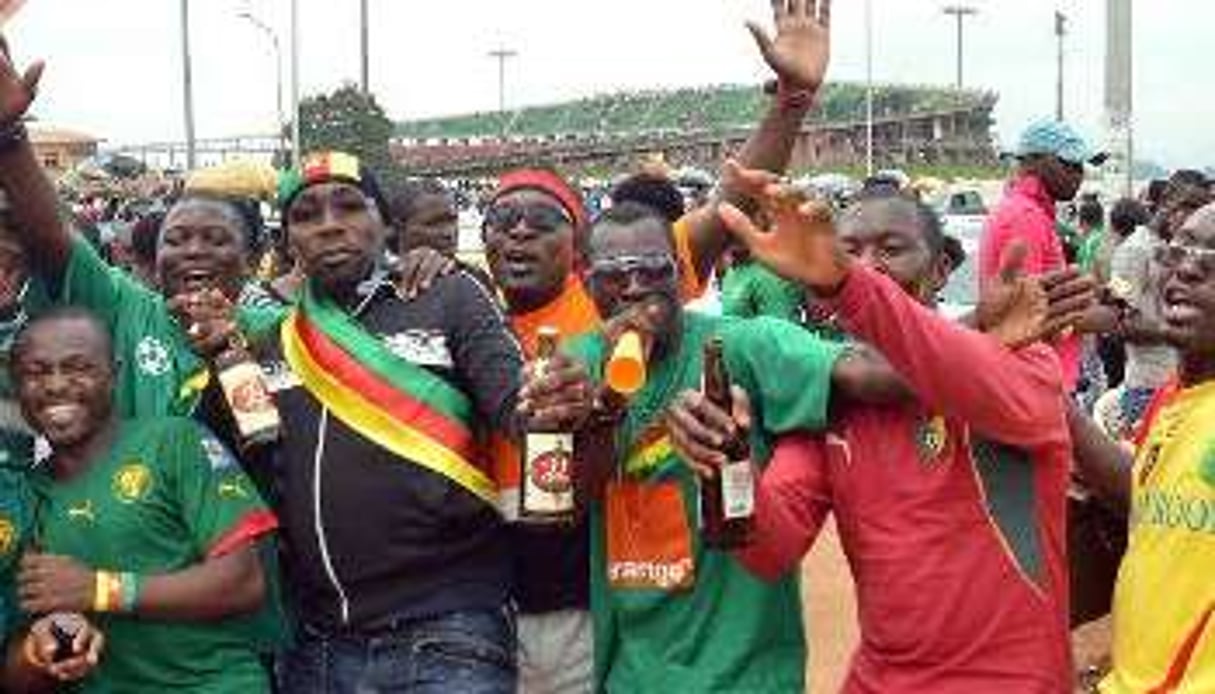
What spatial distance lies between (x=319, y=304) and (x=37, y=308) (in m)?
0.69

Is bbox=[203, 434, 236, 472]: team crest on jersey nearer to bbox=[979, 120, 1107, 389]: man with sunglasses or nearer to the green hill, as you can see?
bbox=[979, 120, 1107, 389]: man with sunglasses

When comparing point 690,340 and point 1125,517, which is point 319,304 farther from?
point 1125,517

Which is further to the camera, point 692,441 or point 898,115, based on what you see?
point 898,115

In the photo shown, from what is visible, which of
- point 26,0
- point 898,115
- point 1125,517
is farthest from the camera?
point 898,115

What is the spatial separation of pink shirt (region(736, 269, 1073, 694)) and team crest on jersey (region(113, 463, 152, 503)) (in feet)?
4.53

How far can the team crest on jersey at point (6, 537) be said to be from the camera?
13.8 ft

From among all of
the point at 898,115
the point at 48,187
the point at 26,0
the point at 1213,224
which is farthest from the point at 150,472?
the point at 898,115

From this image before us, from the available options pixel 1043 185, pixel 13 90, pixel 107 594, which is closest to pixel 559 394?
pixel 107 594

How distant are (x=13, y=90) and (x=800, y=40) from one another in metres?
1.92

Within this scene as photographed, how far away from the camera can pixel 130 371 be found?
4.59 metres

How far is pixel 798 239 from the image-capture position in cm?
355

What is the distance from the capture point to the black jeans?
14.4 ft

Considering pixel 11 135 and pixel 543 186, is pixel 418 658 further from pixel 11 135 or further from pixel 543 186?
pixel 11 135

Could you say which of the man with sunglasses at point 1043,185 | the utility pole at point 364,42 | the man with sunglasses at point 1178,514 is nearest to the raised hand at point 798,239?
the man with sunglasses at point 1178,514
